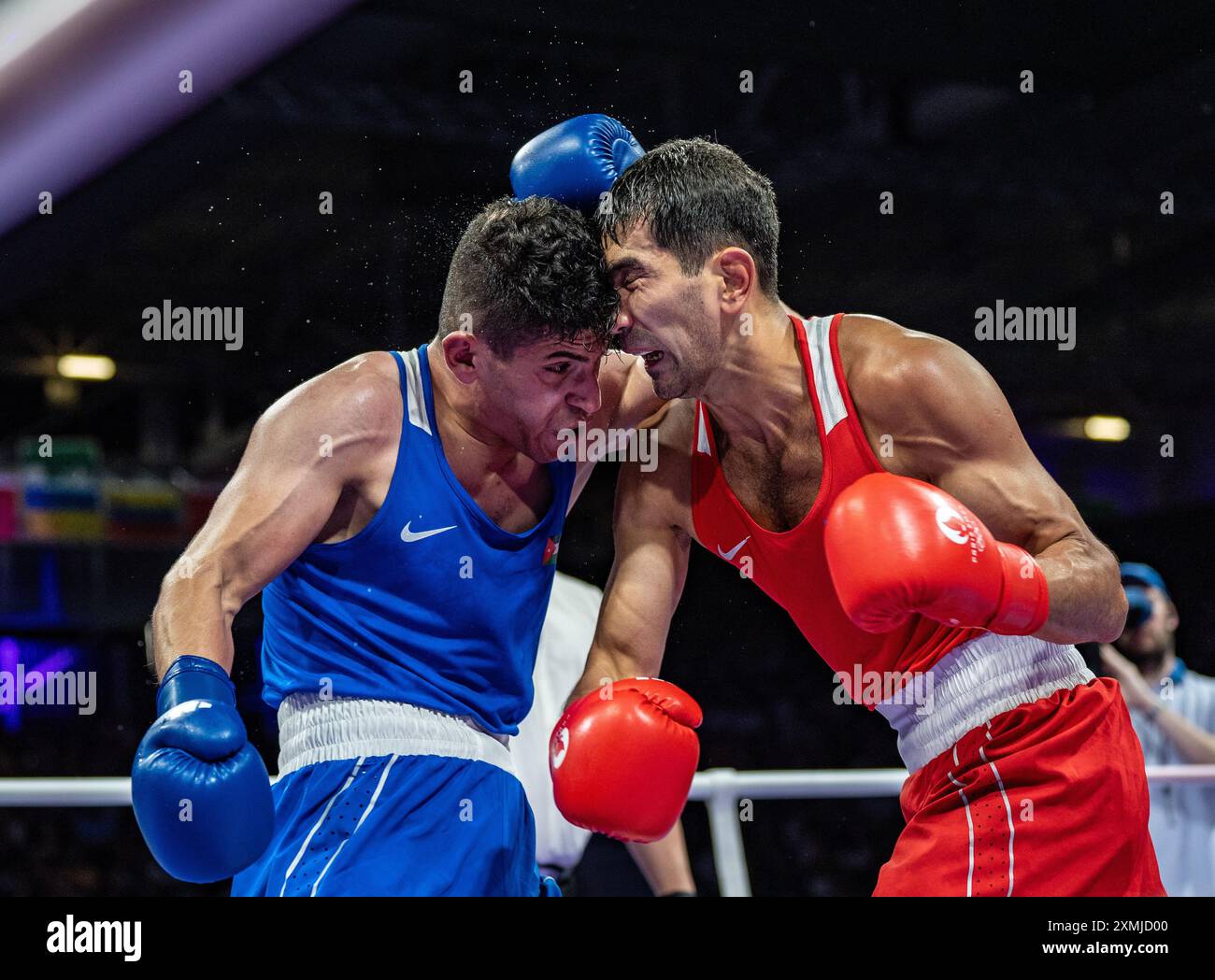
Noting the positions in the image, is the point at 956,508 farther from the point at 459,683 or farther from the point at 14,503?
the point at 14,503

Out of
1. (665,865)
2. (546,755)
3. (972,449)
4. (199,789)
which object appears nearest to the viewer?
(199,789)

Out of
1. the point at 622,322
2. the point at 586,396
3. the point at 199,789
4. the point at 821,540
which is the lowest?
the point at 199,789

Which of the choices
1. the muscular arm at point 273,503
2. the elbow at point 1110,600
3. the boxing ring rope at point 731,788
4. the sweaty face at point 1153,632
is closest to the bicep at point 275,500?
the muscular arm at point 273,503

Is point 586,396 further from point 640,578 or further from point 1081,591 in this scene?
point 1081,591

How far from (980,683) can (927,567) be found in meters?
0.35

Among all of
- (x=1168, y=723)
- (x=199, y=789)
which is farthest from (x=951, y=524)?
(x=1168, y=723)

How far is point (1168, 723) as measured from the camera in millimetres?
3861

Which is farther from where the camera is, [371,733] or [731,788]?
[731,788]

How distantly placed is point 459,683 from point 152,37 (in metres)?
2.59

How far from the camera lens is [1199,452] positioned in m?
9.29

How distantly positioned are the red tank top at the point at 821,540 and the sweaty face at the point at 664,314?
0.52ft

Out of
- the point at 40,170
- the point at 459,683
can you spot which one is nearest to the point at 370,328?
the point at 40,170

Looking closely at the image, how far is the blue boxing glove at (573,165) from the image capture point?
226 cm

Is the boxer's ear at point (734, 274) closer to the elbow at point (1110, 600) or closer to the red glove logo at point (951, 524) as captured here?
the red glove logo at point (951, 524)
